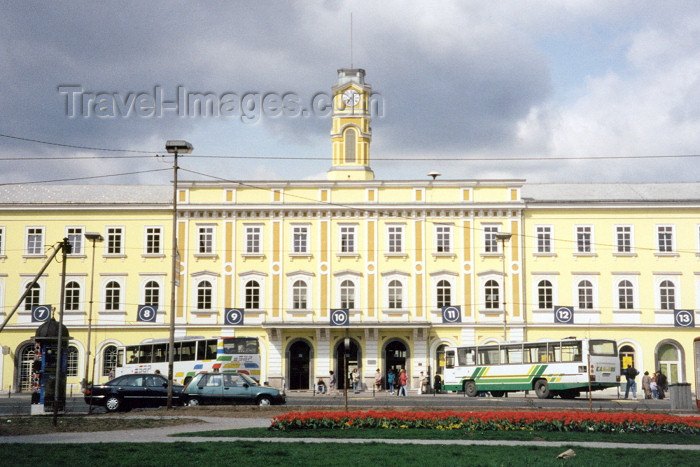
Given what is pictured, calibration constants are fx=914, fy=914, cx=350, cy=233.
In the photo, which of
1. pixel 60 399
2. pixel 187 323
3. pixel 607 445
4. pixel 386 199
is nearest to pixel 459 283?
pixel 386 199

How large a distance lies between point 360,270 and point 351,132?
1093cm

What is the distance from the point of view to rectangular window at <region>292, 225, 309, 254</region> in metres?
58.8

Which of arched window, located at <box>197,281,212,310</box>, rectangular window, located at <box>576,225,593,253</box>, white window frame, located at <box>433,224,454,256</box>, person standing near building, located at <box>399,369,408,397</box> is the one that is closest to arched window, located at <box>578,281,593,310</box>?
rectangular window, located at <box>576,225,593,253</box>

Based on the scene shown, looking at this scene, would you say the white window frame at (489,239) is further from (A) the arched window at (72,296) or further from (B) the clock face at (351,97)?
(A) the arched window at (72,296)

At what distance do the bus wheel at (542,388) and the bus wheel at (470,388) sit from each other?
4.42m

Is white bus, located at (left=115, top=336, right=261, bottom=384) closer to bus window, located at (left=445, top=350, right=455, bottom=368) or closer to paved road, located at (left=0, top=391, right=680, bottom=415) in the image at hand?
paved road, located at (left=0, top=391, right=680, bottom=415)

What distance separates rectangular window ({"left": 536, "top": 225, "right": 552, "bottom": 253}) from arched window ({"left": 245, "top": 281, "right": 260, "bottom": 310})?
18.1m

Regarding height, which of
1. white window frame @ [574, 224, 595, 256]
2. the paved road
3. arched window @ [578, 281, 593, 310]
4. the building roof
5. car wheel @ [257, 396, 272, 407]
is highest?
the building roof

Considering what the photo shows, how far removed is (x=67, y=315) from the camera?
58.1 meters

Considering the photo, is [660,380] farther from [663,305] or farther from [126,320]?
[126,320]

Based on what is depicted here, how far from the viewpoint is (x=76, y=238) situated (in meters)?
58.8

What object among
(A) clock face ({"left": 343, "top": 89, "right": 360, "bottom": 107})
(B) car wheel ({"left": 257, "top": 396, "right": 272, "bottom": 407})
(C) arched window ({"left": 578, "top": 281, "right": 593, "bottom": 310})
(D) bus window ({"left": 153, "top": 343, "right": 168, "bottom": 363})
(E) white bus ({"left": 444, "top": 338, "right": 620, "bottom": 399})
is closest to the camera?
(B) car wheel ({"left": 257, "top": 396, "right": 272, "bottom": 407})

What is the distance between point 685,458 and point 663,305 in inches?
1609

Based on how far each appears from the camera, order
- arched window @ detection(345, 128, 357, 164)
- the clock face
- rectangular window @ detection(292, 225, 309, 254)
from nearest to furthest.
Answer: rectangular window @ detection(292, 225, 309, 254) → arched window @ detection(345, 128, 357, 164) → the clock face
